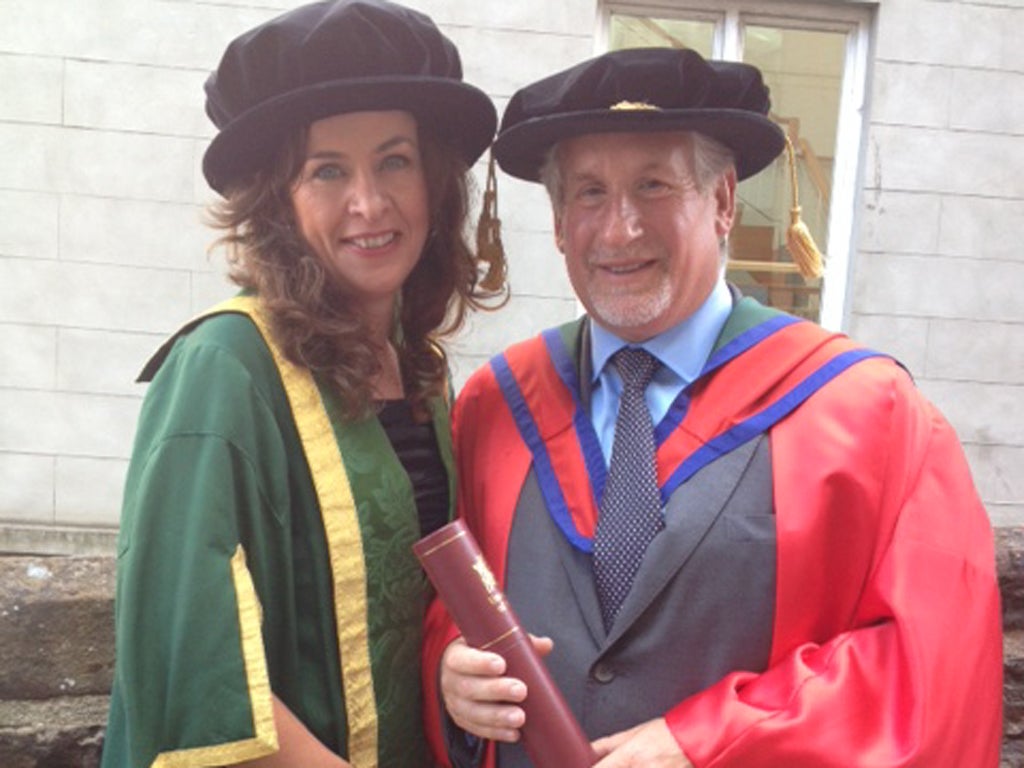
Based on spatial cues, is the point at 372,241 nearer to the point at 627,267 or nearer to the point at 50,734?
the point at 627,267

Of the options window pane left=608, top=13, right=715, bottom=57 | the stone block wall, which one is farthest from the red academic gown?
window pane left=608, top=13, right=715, bottom=57

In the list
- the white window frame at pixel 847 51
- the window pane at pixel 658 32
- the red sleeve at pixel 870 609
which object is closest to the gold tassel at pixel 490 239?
the red sleeve at pixel 870 609

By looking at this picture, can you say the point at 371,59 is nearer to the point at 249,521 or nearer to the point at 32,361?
the point at 249,521

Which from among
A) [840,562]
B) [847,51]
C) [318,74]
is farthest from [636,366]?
[847,51]

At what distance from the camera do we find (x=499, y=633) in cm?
151

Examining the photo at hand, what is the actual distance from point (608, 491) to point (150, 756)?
0.82m

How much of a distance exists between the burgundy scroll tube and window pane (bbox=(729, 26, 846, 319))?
13.3 feet

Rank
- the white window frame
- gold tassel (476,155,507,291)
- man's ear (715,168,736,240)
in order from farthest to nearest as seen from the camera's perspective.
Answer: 1. the white window frame
2. gold tassel (476,155,507,291)
3. man's ear (715,168,736,240)

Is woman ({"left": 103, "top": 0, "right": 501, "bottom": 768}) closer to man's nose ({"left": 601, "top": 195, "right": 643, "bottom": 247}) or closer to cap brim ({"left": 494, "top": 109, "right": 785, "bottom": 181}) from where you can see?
cap brim ({"left": 494, "top": 109, "right": 785, "bottom": 181})

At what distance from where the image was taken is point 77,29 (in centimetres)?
493

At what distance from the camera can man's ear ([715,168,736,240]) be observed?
A: 2.02 m

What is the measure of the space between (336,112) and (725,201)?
0.78 metres

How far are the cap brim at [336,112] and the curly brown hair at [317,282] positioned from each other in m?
0.03

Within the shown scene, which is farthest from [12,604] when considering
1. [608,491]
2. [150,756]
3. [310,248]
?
[608,491]
